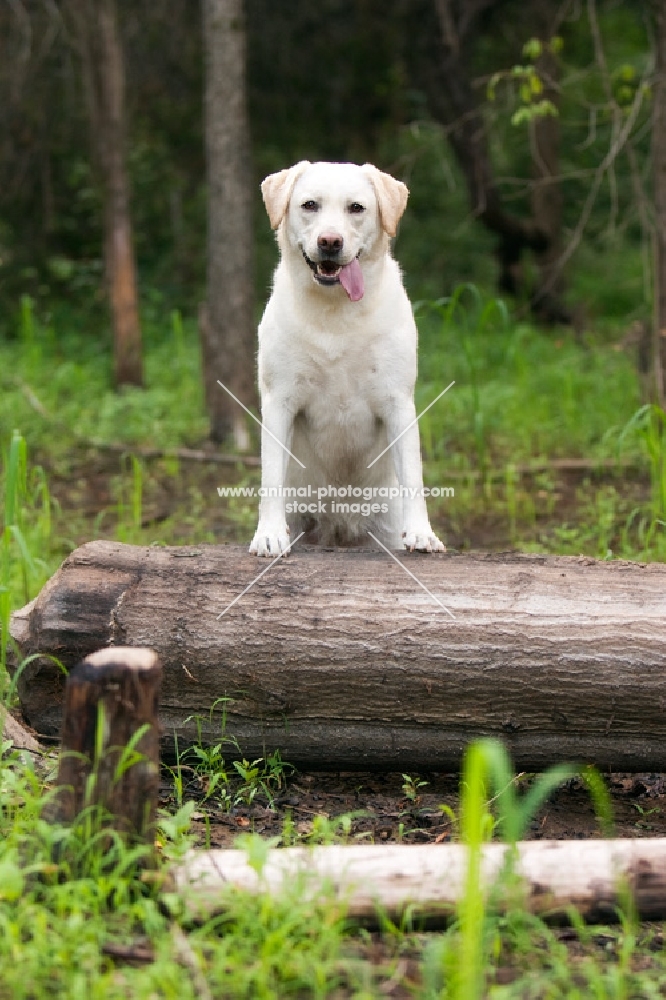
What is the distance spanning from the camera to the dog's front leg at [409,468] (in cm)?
374

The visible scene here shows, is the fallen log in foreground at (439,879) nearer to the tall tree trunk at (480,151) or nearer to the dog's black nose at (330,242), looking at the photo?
the dog's black nose at (330,242)

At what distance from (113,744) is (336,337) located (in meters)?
1.69

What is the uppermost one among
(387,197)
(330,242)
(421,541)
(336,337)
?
(387,197)

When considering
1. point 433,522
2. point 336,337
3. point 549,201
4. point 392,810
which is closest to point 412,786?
point 392,810

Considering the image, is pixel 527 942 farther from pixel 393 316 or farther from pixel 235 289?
pixel 235 289

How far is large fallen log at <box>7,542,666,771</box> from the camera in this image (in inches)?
129

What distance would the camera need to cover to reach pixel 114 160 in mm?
9078

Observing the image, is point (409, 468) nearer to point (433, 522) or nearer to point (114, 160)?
point (433, 522)

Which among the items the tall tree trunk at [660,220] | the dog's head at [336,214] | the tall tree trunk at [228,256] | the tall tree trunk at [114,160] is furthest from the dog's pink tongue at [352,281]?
the tall tree trunk at [114,160]

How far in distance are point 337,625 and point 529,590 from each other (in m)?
0.60

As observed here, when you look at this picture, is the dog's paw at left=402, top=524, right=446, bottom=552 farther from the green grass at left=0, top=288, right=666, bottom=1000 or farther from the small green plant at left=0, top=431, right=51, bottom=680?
the small green plant at left=0, top=431, right=51, bottom=680

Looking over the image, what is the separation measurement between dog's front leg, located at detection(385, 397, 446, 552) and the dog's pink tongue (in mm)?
405

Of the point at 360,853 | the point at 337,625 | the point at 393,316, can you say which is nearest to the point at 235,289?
the point at 393,316

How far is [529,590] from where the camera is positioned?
3.40 m
